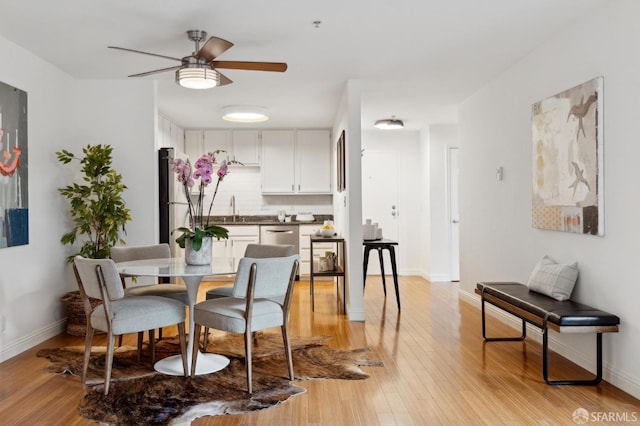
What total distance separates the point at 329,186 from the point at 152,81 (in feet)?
12.3

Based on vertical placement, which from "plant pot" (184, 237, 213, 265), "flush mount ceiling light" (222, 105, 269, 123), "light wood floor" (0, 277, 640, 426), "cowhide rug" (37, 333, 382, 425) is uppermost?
"flush mount ceiling light" (222, 105, 269, 123)

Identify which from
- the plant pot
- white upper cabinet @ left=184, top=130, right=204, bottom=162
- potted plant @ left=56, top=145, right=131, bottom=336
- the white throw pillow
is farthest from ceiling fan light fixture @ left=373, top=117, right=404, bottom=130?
the plant pot

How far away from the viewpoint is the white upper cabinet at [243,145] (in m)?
8.15

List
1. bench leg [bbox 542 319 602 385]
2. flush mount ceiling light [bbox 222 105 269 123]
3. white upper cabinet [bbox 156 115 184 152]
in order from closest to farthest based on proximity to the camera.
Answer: bench leg [bbox 542 319 602 385] < flush mount ceiling light [bbox 222 105 269 123] < white upper cabinet [bbox 156 115 184 152]

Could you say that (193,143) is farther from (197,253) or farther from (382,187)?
(197,253)

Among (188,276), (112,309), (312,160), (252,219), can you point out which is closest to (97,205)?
(112,309)

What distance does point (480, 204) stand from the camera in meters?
5.55

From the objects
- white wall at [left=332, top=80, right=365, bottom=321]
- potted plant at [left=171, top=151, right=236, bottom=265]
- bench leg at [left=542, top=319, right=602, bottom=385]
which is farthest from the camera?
white wall at [left=332, top=80, right=365, bottom=321]

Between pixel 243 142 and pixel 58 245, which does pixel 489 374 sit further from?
pixel 243 142

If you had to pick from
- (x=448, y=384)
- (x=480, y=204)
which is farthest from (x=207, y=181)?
(x=480, y=204)

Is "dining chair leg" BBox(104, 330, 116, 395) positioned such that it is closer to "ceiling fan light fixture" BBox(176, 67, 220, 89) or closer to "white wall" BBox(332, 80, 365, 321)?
"ceiling fan light fixture" BBox(176, 67, 220, 89)

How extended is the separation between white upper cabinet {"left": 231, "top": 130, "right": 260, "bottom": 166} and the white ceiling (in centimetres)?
244

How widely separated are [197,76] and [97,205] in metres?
1.72

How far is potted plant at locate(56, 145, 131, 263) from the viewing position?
4.52 m
